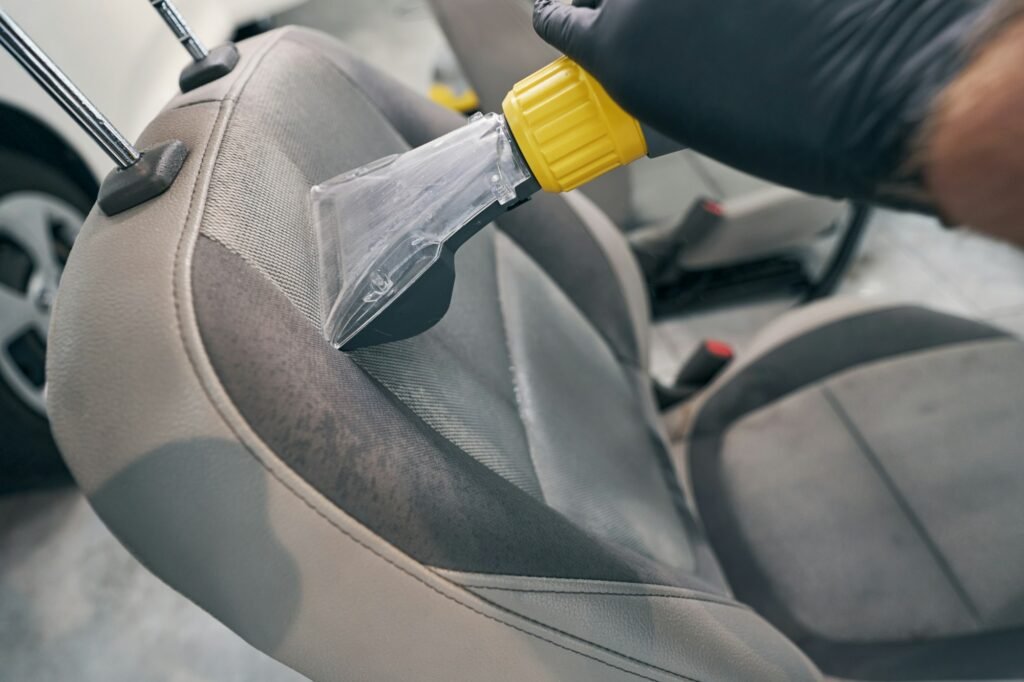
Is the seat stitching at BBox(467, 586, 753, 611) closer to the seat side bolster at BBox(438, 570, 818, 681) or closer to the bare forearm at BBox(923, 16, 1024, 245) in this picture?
the seat side bolster at BBox(438, 570, 818, 681)

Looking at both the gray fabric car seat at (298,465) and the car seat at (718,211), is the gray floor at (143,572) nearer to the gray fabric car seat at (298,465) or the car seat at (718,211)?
the car seat at (718,211)

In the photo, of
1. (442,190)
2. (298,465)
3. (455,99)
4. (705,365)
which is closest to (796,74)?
(442,190)

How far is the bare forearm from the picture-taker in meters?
0.25

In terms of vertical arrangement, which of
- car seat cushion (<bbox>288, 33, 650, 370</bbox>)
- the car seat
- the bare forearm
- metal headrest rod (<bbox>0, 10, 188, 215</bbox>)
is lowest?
the car seat

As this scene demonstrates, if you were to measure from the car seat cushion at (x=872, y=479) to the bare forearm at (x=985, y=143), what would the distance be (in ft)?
1.85

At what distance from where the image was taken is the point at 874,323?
87 centimetres

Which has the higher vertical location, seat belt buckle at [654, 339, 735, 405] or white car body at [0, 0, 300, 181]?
white car body at [0, 0, 300, 181]

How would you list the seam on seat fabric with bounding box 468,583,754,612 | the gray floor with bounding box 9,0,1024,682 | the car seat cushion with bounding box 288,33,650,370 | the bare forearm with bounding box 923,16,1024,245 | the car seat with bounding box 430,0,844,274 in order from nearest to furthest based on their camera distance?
the bare forearm with bounding box 923,16,1024,245, the seam on seat fabric with bounding box 468,583,754,612, the car seat cushion with bounding box 288,33,650,370, the gray floor with bounding box 9,0,1024,682, the car seat with bounding box 430,0,844,274

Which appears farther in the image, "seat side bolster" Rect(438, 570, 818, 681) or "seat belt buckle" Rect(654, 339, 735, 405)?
"seat belt buckle" Rect(654, 339, 735, 405)

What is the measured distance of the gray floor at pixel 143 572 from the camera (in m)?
1.04

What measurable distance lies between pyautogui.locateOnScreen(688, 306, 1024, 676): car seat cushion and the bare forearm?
56cm

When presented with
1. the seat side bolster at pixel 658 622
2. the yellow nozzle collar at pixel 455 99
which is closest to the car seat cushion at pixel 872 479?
the seat side bolster at pixel 658 622

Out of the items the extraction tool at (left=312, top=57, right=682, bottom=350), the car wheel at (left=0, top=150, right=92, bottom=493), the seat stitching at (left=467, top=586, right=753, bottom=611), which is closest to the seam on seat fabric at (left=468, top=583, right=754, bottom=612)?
the seat stitching at (left=467, top=586, right=753, bottom=611)

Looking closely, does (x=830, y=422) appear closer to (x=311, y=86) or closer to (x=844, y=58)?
(x=844, y=58)
